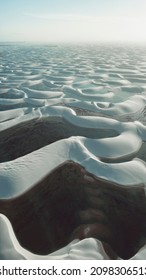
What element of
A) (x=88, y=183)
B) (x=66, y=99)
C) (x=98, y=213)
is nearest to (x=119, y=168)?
(x=88, y=183)

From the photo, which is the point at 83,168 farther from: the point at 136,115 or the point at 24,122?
the point at 136,115

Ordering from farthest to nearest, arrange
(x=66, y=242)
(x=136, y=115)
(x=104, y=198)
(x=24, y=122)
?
(x=136, y=115) < (x=24, y=122) < (x=104, y=198) < (x=66, y=242)

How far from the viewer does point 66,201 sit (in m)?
4.39

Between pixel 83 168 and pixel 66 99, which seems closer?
pixel 83 168

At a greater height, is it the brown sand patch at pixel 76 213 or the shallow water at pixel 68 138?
the shallow water at pixel 68 138

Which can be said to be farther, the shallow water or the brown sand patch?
the shallow water

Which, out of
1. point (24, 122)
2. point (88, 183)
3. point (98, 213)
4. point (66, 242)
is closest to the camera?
point (66, 242)

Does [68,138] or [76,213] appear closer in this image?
[76,213]

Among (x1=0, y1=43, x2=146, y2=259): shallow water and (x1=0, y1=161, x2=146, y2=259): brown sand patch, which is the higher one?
(x1=0, y1=43, x2=146, y2=259): shallow water

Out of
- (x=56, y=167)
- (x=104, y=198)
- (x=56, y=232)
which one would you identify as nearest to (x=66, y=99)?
(x=56, y=167)

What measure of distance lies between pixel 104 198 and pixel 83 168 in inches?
32.1

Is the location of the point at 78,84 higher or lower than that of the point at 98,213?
higher

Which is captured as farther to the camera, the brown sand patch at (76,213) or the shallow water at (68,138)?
the shallow water at (68,138)

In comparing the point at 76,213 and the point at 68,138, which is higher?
the point at 68,138
